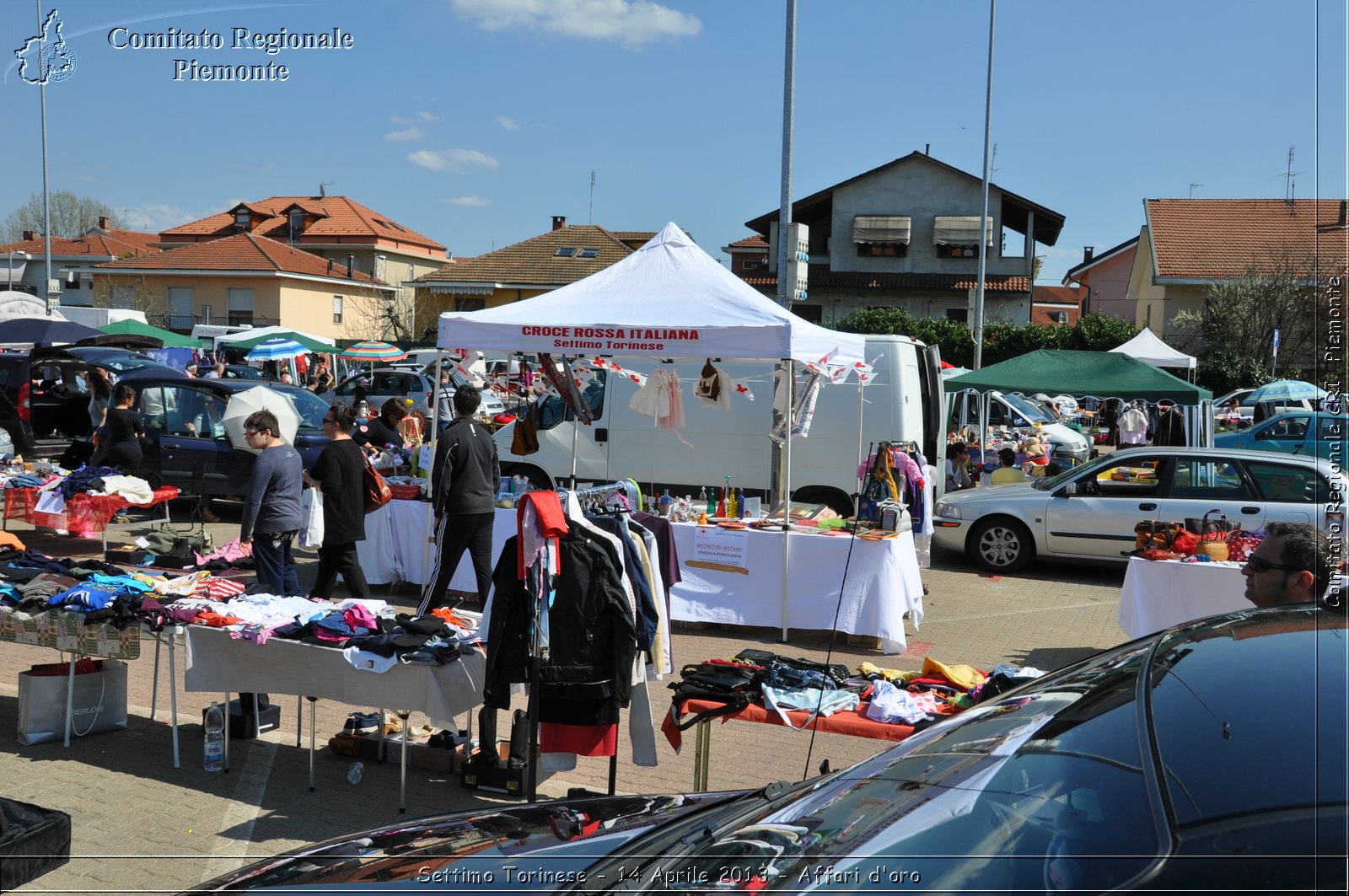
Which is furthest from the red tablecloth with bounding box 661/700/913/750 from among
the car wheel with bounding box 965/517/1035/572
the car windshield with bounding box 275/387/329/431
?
the car windshield with bounding box 275/387/329/431

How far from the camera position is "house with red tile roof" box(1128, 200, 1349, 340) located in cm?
3747

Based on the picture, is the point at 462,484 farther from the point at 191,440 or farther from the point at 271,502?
the point at 191,440

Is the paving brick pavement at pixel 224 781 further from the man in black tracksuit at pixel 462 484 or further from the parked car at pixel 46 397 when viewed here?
the parked car at pixel 46 397

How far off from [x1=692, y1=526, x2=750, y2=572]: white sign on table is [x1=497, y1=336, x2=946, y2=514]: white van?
3624 mm

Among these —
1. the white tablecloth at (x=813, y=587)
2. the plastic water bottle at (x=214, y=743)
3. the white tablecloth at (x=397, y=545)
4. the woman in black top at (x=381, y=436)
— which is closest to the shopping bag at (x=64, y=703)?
the plastic water bottle at (x=214, y=743)

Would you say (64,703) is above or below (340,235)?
below

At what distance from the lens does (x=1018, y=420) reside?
2741 cm

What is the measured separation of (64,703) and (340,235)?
59096 mm

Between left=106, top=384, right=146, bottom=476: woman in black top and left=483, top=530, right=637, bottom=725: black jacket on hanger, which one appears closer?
left=483, top=530, right=637, bottom=725: black jacket on hanger

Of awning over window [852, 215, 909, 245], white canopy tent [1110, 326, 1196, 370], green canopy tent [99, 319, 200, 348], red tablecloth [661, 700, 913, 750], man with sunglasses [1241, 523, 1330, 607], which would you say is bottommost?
red tablecloth [661, 700, 913, 750]

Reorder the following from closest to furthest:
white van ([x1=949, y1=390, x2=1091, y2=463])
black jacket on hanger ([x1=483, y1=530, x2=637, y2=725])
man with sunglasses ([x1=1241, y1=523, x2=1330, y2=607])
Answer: man with sunglasses ([x1=1241, y1=523, x2=1330, y2=607]), black jacket on hanger ([x1=483, y1=530, x2=637, y2=725]), white van ([x1=949, y1=390, x2=1091, y2=463])

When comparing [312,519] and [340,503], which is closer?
[340,503]

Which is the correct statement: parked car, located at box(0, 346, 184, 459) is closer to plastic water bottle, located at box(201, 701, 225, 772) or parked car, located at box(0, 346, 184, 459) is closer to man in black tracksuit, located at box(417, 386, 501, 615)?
man in black tracksuit, located at box(417, 386, 501, 615)

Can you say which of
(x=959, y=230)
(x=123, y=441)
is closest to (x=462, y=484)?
(x=123, y=441)
